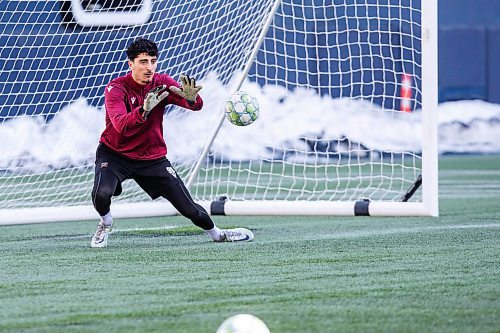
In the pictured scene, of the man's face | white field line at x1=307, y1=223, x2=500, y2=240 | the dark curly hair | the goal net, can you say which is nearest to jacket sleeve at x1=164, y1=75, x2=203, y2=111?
the man's face

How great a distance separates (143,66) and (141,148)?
49 cm

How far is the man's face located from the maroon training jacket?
87 mm

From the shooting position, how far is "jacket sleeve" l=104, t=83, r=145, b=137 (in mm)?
6221

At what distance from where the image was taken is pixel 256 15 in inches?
336

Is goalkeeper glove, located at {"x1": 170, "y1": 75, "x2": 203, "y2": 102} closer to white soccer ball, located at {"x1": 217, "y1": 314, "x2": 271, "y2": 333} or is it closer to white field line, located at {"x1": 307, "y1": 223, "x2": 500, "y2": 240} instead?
white field line, located at {"x1": 307, "y1": 223, "x2": 500, "y2": 240}

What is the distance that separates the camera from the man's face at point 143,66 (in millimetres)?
6453

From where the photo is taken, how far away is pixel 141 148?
6.64m

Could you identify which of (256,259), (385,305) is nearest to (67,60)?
(256,259)

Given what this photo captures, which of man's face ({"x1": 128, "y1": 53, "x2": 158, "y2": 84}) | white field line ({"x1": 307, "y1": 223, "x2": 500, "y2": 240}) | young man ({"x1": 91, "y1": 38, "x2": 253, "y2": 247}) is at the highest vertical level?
man's face ({"x1": 128, "y1": 53, "x2": 158, "y2": 84})

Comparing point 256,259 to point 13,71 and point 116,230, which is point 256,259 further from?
point 13,71

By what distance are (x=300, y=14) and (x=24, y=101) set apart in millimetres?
2348

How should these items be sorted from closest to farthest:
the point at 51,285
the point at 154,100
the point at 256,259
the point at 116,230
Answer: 1. the point at 51,285
2. the point at 256,259
3. the point at 154,100
4. the point at 116,230

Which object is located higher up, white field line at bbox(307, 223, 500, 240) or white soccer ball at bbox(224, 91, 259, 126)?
white soccer ball at bbox(224, 91, 259, 126)

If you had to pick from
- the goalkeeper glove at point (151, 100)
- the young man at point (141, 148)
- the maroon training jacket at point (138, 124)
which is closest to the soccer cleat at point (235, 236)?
the young man at point (141, 148)
